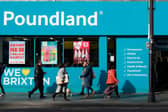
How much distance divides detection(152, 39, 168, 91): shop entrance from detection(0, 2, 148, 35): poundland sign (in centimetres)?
154

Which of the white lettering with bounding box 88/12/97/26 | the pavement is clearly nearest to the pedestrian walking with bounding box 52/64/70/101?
the pavement

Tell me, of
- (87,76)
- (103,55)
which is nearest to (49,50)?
Answer: (103,55)

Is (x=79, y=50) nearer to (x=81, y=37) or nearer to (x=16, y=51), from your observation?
(x=81, y=37)

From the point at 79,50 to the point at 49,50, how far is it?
1610 millimetres

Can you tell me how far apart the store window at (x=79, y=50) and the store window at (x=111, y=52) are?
69cm

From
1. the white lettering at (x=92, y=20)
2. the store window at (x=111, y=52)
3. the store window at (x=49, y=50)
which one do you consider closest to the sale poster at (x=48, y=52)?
the store window at (x=49, y=50)

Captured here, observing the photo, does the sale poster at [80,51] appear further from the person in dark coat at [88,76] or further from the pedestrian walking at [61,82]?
the pedestrian walking at [61,82]

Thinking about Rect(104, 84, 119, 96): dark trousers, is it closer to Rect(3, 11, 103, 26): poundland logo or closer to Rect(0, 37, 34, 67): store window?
Rect(3, 11, 103, 26): poundland logo

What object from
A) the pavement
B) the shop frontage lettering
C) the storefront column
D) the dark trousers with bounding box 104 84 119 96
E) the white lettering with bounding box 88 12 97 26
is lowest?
the pavement

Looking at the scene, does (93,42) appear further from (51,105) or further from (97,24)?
(51,105)

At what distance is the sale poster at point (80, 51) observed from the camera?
812 inches

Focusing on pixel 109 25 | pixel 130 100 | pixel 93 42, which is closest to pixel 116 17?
pixel 109 25

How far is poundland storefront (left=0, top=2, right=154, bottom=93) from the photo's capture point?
2023 cm

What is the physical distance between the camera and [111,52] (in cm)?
2045
